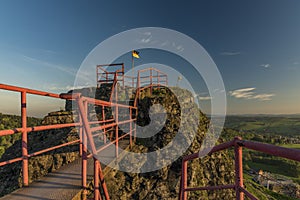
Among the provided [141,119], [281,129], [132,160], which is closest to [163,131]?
[141,119]

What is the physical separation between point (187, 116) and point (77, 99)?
353 inches

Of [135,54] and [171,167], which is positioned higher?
[135,54]

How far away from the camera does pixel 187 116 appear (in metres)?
10.3

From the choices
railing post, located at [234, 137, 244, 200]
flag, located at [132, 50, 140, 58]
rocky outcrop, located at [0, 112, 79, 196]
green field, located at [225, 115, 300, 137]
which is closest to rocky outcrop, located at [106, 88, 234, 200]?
rocky outcrop, located at [0, 112, 79, 196]

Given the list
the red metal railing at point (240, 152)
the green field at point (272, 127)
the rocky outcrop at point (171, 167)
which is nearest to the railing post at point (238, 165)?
the red metal railing at point (240, 152)

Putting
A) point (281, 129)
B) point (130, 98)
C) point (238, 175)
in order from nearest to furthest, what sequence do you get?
1. point (238, 175)
2. point (130, 98)
3. point (281, 129)

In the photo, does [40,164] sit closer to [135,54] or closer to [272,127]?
[135,54]

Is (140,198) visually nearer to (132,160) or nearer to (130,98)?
(132,160)

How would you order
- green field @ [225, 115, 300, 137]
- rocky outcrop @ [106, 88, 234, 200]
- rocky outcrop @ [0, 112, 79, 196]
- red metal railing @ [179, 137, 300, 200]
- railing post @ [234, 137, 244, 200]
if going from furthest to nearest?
green field @ [225, 115, 300, 137], rocky outcrop @ [106, 88, 234, 200], rocky outcrop @ [0, 112, 79, 196], railing post @ [234, 137, 244, 200], red metal railing @ [179, 137, 300, 200]

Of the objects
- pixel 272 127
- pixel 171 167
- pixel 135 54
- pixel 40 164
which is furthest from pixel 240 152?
pixel 272 127

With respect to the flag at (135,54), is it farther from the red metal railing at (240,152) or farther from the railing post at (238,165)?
the railing post at (238,165)

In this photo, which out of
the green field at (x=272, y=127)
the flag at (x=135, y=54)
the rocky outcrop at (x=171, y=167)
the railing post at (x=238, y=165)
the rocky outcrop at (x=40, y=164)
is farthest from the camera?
the green field at (x=272, y=127)

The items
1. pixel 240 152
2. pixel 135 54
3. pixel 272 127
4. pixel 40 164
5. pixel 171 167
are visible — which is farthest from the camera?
pixel 272 127

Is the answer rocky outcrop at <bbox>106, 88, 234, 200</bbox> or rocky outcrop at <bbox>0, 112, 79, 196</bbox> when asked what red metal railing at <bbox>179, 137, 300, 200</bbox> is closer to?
rocky outcrop at <bbox>106, 88, 234, 200</bbox>
